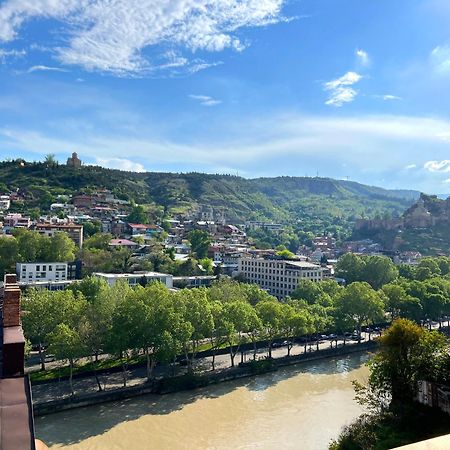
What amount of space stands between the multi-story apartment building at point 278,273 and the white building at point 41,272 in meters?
23.9

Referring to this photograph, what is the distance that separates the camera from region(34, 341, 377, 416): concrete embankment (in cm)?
2367

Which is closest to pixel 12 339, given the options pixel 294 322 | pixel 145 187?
pixel 294 322

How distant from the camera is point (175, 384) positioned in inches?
1057

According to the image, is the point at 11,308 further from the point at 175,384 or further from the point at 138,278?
the point at 138,278

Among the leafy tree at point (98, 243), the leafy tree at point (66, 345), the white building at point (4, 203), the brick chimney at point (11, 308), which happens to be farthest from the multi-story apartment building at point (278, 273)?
the brick chimney at point (11, 308)

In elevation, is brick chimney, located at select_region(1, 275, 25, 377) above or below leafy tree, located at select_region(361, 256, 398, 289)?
above

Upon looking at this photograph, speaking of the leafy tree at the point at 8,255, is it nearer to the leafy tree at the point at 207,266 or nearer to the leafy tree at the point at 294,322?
the leafy tree at the point at 207,266

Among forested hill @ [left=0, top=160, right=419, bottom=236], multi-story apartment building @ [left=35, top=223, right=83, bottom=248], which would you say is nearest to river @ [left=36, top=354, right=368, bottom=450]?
multi-story apartment building @ [left=35, top=223, right=83, bottom=248]

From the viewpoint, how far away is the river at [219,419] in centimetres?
2044

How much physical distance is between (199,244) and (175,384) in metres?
46.9

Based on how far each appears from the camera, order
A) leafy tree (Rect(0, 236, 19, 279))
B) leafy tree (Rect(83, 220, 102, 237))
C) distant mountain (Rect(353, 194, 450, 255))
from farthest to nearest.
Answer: distant mountain (Rect(353, 194, 450, 255)), leafy tree (Rect(83, 220, 102, 237)), leafy tree (Rect(0, 236, 19, 279))

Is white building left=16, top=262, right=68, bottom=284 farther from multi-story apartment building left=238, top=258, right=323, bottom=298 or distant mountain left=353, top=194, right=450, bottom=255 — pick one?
distant mountain left=353, top=194, right=450, bottom=255

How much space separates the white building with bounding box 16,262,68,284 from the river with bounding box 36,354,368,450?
26.6 m

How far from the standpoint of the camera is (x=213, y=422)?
74.8ft
